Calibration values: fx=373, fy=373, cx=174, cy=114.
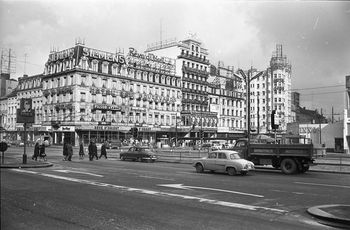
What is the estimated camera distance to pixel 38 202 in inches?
437

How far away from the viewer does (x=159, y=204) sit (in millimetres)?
11406

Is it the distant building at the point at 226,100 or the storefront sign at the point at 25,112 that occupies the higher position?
the distant building at the point at 226,100

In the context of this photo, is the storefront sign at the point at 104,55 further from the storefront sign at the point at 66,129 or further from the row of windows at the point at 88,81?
the storefront sign at the point at 66,129

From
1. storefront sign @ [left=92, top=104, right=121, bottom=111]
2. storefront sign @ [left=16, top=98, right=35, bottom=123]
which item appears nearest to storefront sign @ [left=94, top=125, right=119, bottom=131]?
storefront sign @ [left=92, top=104, right=121, bottom=111]

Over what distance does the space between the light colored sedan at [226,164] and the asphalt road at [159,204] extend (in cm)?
507

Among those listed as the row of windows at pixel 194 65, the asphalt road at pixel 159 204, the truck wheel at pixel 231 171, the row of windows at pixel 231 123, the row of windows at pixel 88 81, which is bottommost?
the asphalt road at pixel 159 204

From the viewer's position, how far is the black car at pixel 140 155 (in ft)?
117

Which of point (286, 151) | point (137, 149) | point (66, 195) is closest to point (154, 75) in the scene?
point (137, 149)

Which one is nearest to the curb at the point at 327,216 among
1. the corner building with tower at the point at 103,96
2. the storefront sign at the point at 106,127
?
the corner building with tower at the point at 103,96

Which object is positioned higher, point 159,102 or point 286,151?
point 159,102

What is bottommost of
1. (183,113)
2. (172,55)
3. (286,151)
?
(286,151)

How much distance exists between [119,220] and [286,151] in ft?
57.3

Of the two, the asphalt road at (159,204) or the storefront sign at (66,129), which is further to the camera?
the storefront sign at (66,129)

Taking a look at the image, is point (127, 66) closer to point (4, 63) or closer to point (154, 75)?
point (154, 75)
